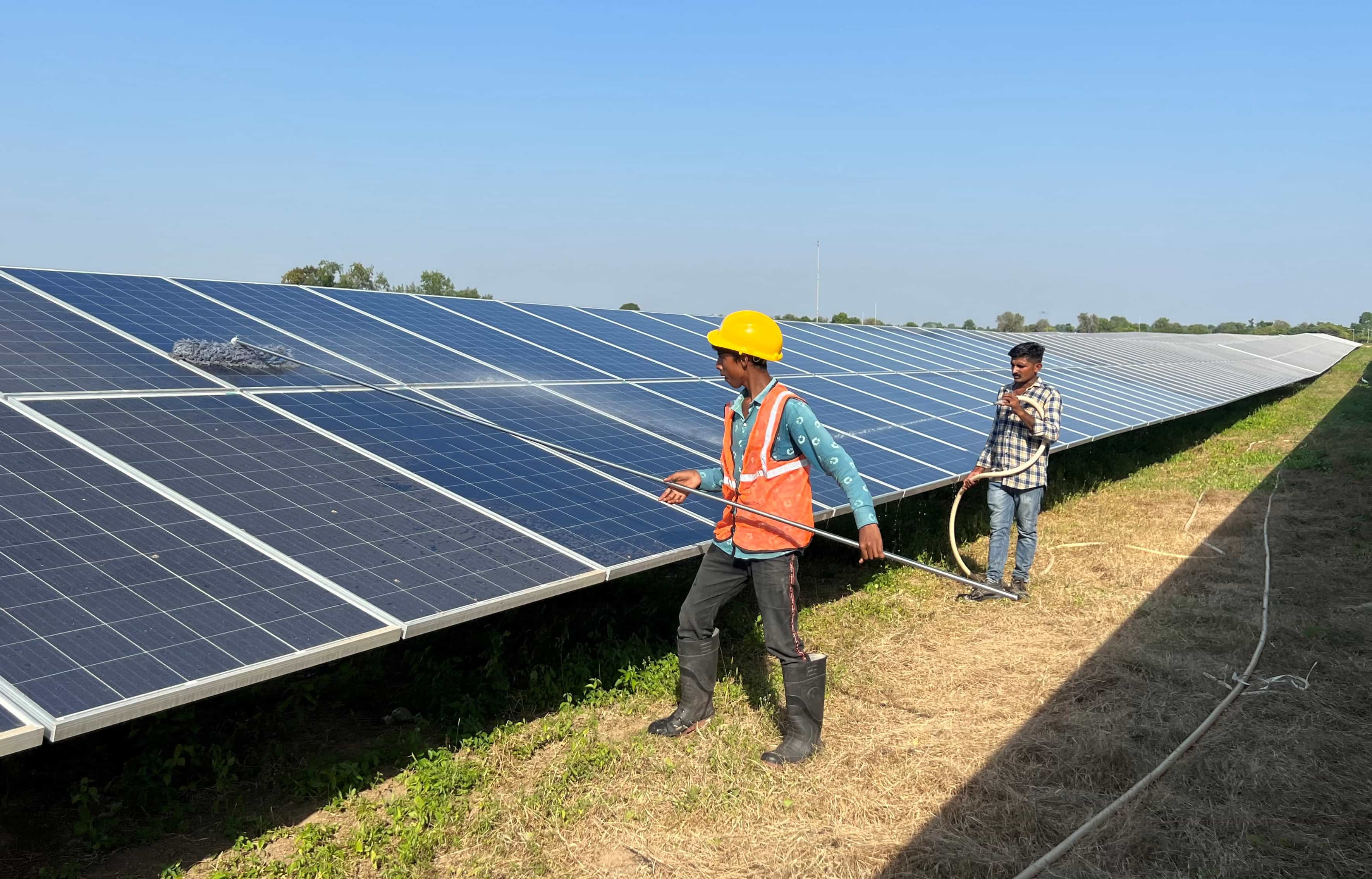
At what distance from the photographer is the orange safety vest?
532 centimetres

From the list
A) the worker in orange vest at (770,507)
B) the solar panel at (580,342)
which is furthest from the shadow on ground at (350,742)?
the solar panel at (580,342)

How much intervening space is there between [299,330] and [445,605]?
5063 mm

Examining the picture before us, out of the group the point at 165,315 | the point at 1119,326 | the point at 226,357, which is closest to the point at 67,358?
the point at 226,357

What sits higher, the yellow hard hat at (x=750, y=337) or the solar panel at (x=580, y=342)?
the yellow hard hat at (x=750, y=337)

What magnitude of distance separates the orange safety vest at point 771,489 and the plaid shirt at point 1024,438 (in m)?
3.75

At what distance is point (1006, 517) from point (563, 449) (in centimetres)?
418

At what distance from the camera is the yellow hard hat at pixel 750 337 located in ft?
17.5

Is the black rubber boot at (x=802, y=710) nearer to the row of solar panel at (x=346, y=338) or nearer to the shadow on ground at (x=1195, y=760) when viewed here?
the shadow on ground at (x=1195, y=760)

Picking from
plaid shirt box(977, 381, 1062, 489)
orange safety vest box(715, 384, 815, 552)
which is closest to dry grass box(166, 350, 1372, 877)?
plaid shirt box(977, 381, 1062, 489)

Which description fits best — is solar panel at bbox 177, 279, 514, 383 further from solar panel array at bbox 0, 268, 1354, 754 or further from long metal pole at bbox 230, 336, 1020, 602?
long metal pole at bbox 230, 336, 1020, 602

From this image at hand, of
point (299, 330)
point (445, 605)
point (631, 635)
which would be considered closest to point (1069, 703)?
point (631, 635)

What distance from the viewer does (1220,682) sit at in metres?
7.00

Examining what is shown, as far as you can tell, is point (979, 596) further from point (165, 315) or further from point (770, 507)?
point (165, 315)

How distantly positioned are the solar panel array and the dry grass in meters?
1.13
